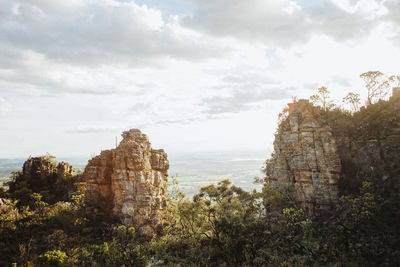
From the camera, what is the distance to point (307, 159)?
153 ft

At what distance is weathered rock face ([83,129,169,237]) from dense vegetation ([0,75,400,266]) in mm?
3028

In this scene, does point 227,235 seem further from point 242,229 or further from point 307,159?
point 307,159

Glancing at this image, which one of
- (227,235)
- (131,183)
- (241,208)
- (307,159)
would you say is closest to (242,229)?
(227,235)

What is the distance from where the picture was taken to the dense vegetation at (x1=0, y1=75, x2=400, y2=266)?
3556 cm

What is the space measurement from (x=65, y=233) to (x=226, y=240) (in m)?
29.2

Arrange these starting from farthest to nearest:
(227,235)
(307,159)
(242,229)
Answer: (307,159)
(242,229)
(227,235)

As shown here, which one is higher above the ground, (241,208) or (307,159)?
(307,159)

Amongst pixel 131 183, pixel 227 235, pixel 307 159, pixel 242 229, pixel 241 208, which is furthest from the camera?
pixel 131 183

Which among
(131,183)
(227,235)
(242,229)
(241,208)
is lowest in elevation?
(227,235)

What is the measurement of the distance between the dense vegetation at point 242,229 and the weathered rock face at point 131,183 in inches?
119

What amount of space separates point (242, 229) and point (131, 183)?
78.0 ft

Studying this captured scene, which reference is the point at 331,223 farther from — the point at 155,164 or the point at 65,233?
the point at 65,233

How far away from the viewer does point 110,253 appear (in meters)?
37.2

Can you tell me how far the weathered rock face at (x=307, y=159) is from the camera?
4491 cm
